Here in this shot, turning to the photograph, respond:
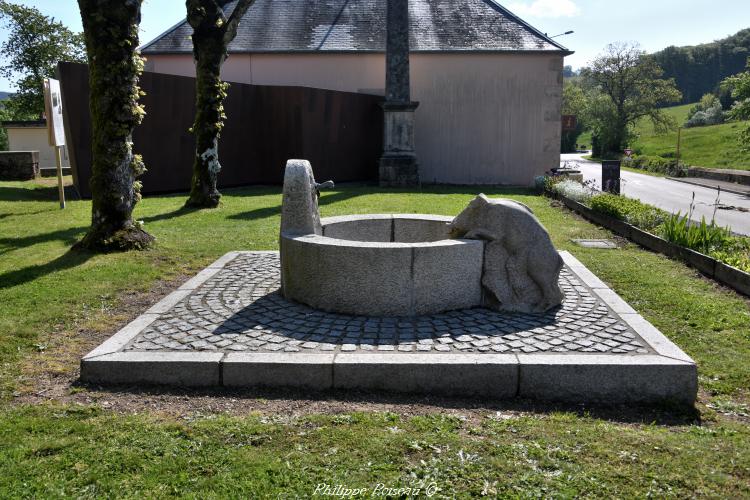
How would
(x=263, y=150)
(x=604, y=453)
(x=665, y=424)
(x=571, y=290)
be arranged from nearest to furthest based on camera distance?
(x=604, y=453), (x=665, y=424), (x=571, y=290), (x=263, y=150)

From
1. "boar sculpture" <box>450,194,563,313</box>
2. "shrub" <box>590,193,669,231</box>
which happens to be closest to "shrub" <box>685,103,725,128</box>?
"shrub" <box>590,193,669,231</box>

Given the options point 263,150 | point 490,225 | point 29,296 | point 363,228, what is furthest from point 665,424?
point 263,150

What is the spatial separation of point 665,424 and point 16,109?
43.4 meters

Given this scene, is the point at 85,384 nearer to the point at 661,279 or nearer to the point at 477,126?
the point at 661,279

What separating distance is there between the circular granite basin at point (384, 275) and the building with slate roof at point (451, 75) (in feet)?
57.0

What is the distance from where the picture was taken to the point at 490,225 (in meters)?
5.74

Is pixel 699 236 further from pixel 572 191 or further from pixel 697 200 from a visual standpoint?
pixel 697 200

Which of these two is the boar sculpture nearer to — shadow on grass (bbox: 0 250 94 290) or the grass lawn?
the grass lawn

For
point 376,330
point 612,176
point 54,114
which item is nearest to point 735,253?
point 376,330

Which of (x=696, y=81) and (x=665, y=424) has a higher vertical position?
(x=696, y=81)

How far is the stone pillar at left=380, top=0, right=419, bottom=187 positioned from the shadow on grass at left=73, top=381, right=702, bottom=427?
15489 millimetres

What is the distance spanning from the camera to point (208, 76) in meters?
12.4

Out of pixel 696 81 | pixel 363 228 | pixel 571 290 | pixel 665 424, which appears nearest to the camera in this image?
pixel 665 424

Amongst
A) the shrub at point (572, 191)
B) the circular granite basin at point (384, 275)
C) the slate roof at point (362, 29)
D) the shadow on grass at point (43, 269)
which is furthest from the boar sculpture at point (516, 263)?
→ the slate roof at point (362, 29)
